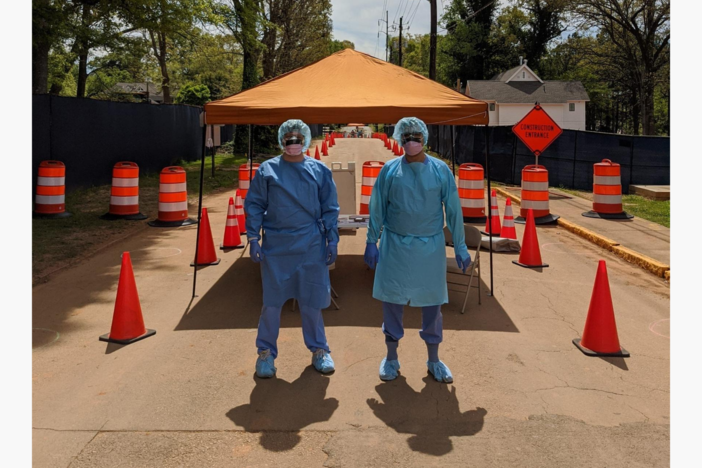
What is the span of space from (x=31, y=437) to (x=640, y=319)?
5.96 meters

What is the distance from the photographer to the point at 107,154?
19.5 meters

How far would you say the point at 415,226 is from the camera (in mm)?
5449

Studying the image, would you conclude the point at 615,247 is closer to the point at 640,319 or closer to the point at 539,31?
the point at 640,319

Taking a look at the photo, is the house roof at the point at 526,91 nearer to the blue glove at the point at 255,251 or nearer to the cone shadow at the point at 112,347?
the cone shadow at the point at 112,347

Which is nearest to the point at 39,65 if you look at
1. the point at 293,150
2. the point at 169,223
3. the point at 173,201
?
the point at 173,201

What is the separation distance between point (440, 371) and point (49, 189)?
10.6m

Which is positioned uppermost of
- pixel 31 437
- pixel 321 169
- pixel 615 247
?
pixel 321 169

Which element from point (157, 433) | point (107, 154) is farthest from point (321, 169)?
point (107, 154)

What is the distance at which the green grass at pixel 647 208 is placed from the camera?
14.2m

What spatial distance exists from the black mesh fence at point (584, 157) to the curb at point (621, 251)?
6.14 meters

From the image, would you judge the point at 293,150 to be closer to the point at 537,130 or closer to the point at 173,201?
the point at 173,201

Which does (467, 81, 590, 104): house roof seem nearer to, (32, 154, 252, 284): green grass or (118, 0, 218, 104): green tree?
(118, 0, 218, 104): green tree

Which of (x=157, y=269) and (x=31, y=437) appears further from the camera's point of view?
(x=157, y=269)

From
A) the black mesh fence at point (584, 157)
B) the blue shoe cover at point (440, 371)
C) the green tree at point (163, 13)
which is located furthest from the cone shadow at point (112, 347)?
the black mesh fence at point (584, 157)
